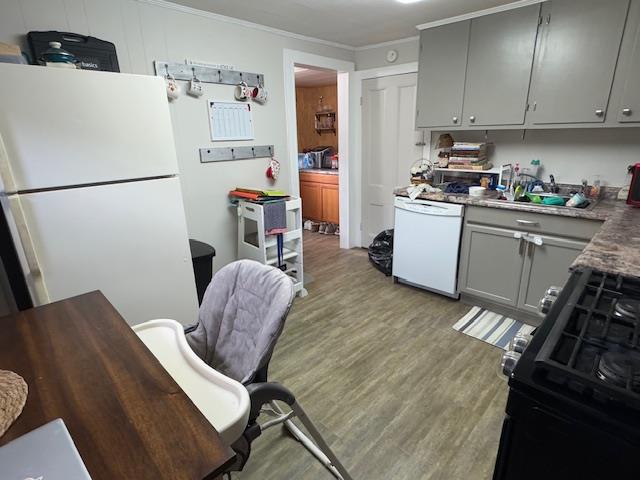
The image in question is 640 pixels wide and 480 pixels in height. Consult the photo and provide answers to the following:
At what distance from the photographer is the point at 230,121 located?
2.77 m

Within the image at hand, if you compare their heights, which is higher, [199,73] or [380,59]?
[380,59]

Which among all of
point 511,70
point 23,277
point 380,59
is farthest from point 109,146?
point 380,59

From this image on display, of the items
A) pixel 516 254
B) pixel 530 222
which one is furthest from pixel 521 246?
pixel 530 222

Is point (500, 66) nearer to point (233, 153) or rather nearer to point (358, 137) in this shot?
point (358, 137)

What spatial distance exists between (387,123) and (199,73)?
1.95 m

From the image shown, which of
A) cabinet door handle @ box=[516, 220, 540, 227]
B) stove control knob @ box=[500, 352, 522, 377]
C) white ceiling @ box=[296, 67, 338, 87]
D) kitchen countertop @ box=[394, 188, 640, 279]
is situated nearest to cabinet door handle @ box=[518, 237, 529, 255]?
cabinet door handle @ box=[516, 220, 540, 227]

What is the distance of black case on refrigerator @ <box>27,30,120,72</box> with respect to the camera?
1.82m

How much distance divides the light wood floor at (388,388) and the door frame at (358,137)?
4.16 feet

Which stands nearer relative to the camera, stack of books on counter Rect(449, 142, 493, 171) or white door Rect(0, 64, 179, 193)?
white door Rect(0, 64, 179, 193)

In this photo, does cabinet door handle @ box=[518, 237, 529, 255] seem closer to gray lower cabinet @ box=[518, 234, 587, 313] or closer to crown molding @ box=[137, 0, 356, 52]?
gray lower cabinet @ box=[518, 234, 587, 313]

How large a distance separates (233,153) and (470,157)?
2.00 m

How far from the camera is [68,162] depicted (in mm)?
1501

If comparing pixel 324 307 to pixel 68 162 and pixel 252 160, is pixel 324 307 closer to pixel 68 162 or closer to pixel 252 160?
Answer: pixel 252 160

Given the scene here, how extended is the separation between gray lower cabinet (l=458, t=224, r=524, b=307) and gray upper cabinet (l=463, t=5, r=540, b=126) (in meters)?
0.86
